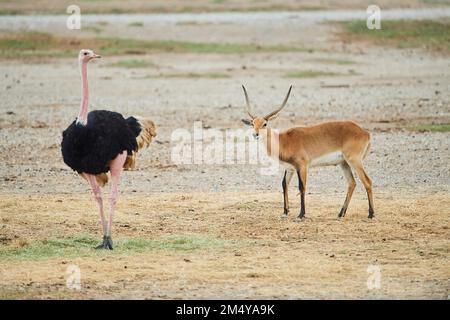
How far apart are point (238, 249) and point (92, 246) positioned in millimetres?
1543

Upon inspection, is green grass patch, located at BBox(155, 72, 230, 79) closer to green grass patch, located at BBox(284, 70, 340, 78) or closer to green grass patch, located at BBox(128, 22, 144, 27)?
green grass patch, located at BBox(284, 70, 340, 78)

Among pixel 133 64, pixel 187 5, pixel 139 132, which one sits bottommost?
pixel 139 132

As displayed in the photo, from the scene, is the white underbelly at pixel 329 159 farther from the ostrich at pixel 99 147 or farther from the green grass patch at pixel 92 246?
the ostrich at pixel 99 147

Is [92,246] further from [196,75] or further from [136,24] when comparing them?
[136,24]

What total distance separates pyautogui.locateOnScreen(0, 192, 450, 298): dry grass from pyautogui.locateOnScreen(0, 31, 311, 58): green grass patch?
53.5ft

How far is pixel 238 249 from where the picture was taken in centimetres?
1025

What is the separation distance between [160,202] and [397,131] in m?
6.26

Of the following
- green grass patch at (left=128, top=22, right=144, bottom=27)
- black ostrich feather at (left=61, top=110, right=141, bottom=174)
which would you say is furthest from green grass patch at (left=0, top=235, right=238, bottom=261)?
green grass patch at (left=128, top=22, right=144, bottom=27)

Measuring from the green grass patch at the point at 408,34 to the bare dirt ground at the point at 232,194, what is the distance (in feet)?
8.84

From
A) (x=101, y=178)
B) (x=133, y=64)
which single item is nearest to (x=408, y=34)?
(x=133, y=64)

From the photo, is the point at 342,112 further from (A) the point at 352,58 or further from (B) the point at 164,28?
(B) the point at 164,28

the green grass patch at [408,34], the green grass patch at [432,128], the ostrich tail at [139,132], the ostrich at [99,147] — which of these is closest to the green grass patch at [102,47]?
the green grass patch at [408,34]

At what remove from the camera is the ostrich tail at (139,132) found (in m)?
10.9

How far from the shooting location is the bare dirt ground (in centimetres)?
910
